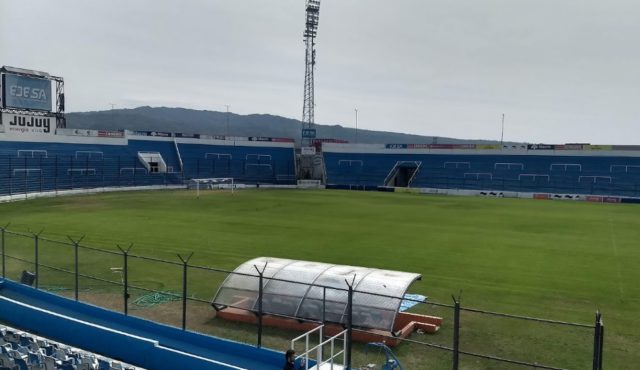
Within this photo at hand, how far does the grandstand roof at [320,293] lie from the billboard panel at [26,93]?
165 ft

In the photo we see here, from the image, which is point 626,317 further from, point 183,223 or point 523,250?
point 183,223

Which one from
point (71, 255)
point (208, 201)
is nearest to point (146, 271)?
point (71, 255)

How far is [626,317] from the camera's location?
1564cm

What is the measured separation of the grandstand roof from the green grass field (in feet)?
2.53

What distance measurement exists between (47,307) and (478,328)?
40.5 ft

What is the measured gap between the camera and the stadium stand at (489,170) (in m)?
67.6

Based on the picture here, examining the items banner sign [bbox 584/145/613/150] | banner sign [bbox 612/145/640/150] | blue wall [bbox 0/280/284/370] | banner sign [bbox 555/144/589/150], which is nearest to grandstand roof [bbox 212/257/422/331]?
blue wall [bbox 0/280/284/370]

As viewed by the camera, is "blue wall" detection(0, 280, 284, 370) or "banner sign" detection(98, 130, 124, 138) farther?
"banner sign" detection(98, 130, 124, 138)

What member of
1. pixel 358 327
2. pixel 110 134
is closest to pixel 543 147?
pixel 110 134

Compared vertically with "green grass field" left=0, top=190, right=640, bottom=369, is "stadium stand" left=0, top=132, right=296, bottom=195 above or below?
above

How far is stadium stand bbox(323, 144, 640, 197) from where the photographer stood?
67.6m

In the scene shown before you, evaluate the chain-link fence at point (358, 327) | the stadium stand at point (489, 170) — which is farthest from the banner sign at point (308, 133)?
the chain-link fence at point (358, 327)

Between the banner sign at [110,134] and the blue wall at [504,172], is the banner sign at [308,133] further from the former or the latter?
the banner sign at [110,134]

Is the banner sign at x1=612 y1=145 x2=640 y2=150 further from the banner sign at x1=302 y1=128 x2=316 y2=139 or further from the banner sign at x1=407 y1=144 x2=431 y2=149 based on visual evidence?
the banner sign at x1=302 y1=128 x2=316 y2=139
